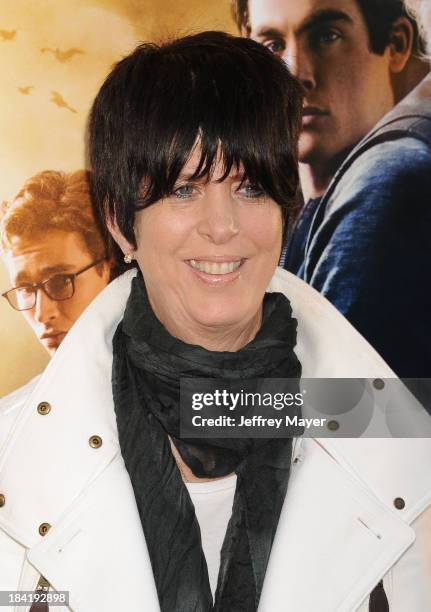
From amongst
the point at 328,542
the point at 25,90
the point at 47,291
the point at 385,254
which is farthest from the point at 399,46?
the point at 328,542

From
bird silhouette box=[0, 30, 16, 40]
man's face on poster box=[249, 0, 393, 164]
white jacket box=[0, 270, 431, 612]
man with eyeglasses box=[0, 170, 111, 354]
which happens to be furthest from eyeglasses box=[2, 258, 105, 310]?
man's face on poster box=[249, 0, 393, 164]

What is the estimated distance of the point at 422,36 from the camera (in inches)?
74.9

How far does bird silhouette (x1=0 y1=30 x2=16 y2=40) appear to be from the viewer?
5.52ft

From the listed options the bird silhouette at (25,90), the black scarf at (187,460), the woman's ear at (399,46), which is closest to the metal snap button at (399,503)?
the black scarf at (187,460)

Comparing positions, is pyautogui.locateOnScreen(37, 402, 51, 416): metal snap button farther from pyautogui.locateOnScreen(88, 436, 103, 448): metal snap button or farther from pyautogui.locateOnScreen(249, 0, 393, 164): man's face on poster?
pyautogui.locateOnScreen(249, 0, 393, 164): man's face on poster

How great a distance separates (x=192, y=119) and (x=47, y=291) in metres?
0.54

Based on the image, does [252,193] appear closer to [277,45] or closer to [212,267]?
[212,267]

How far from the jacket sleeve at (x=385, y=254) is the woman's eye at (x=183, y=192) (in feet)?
1.76

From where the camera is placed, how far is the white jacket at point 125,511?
140 centimetres

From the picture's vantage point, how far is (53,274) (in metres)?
1.77

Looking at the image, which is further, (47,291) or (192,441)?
(47,291)

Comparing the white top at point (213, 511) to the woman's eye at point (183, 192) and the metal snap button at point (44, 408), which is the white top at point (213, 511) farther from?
the woman's eye at point (183, 192)

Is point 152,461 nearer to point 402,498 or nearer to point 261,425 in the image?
point 261,425

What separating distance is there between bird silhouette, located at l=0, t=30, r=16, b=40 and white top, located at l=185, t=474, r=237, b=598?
0.98 meters
